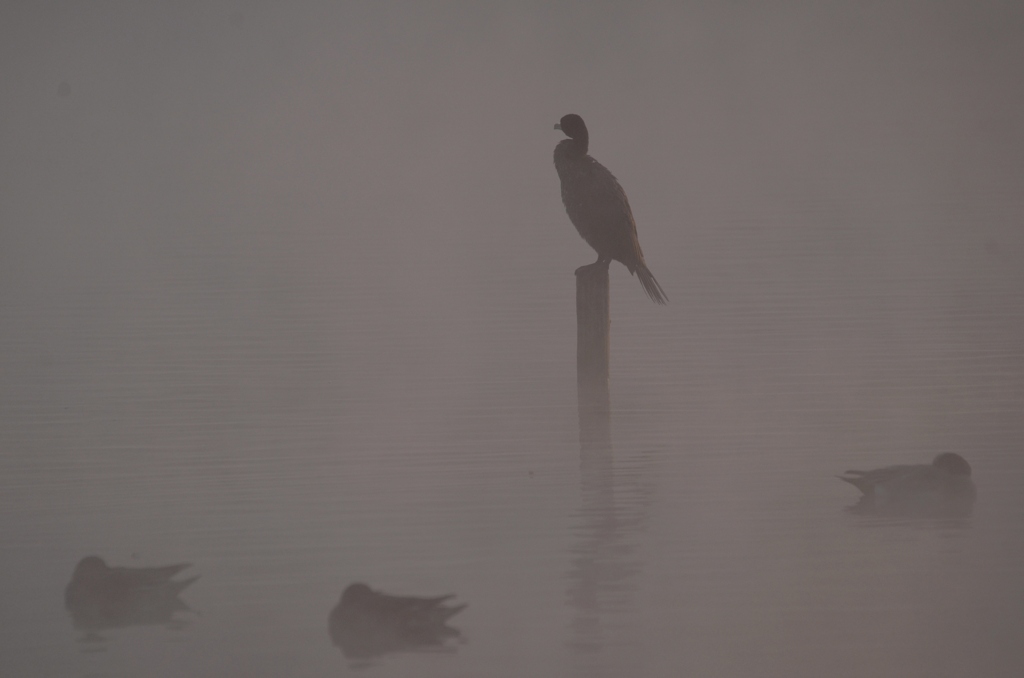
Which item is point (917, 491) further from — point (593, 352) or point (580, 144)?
point (580, 144)

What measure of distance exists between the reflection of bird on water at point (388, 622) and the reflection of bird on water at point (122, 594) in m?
0.61

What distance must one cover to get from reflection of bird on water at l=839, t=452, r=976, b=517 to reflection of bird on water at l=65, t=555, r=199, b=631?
8.47ft

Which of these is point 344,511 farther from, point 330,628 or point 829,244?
point 829,244

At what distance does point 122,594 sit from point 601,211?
3422 millimetres

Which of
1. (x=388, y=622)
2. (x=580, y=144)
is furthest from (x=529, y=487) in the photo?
(x=580, y=144)

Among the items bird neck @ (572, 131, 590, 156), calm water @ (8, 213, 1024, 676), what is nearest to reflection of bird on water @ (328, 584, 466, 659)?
calm water @ (8, 213, 1024, 676)

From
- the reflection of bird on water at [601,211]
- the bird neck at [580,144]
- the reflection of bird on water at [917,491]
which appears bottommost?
the reflection of bird on water at [917,491]

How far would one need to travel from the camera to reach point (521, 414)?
7.32 metres

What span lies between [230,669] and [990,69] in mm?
24221

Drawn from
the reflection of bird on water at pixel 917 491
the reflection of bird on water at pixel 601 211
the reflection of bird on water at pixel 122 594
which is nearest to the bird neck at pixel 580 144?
the reflection of bird on water at pixel 601 211

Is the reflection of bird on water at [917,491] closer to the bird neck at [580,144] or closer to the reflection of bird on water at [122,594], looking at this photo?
the reflection of bird on water at [122,594]

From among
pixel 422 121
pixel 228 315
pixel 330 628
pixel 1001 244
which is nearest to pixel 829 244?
pixel 1001 244

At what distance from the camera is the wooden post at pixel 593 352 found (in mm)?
6551

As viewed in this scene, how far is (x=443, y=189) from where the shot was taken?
65.9 feet
